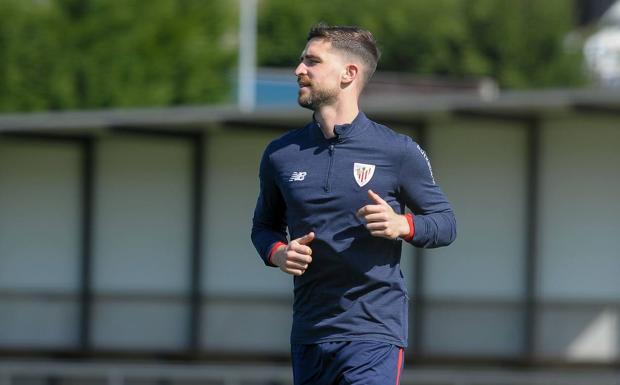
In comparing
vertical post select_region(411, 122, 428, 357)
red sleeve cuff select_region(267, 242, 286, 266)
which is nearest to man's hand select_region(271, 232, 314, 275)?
red sleeve cuff select_region(267, 242, 286, 266)

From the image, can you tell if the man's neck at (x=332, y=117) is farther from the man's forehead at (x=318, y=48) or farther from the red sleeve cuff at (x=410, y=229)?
the red sleeve cuff at (x=410, y=229)

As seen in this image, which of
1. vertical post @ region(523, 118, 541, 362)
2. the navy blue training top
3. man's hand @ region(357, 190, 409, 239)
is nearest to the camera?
man's hand @ region(357, 190, 409, 239)

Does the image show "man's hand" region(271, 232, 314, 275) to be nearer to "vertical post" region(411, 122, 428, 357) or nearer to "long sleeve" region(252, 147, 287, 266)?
"long sleeve" region(252, 147, 287, 266)

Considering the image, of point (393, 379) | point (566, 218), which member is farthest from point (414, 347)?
point (393, 379)

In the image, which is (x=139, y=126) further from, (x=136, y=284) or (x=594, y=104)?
(x=594, y=104)

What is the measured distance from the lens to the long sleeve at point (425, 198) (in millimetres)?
5406

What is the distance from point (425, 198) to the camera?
5484 mm

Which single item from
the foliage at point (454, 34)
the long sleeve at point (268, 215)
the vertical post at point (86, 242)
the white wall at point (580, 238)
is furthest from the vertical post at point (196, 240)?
the foliage at point (454, 34)

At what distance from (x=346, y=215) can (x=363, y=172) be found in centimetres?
16

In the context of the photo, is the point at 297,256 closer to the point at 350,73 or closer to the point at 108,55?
the point at 350,73

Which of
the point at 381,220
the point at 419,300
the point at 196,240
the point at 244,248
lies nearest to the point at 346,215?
the point at 381,220

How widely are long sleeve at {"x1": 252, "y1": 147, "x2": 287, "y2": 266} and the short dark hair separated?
1.54 ft

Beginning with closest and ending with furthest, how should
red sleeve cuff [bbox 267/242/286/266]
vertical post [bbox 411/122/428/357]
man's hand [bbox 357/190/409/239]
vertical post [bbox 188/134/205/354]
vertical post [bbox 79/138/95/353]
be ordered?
Result: 1. man's hand [bbox 357/190/409/239]
2. red sleeve cuff [bbox 267/242/286/266]
3. vertical post [bbox 411/122/428/357]
4. vertical post [bbox 188/134/205/354]
5. vertical post [bbox 79/138/95/353]

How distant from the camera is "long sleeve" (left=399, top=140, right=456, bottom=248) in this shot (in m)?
5.41
